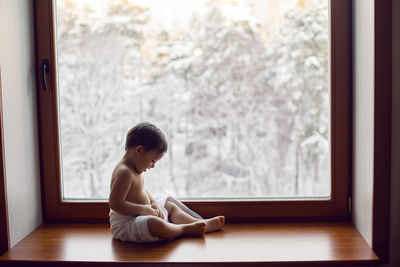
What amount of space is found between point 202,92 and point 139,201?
479mm

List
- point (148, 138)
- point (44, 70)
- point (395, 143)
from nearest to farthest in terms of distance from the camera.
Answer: point (395, 143) < point (148, 138) < point (44, 70)

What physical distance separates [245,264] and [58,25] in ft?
3.63

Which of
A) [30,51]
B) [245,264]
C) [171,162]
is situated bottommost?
[245,264]

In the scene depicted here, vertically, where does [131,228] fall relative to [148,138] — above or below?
below

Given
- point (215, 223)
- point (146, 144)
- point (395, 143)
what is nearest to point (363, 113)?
point (395, 143)

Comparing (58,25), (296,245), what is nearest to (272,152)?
(296,245)

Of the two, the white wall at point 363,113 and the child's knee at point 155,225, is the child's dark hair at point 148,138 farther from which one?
the white wall at point 363,113

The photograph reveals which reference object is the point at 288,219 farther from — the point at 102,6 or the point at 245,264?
the point at 102,6

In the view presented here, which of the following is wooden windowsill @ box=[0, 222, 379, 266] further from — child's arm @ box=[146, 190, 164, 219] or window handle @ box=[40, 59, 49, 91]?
window handle @ box=[40, 59, 49, 91]

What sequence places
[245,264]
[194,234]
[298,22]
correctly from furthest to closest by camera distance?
[298,22] → [194,234] → [245,264]

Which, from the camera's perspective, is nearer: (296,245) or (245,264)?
(245,264)

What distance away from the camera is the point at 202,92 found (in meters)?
1.62

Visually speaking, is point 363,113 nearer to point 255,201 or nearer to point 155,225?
point 255,201

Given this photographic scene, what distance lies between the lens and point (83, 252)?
1367 millimetres
